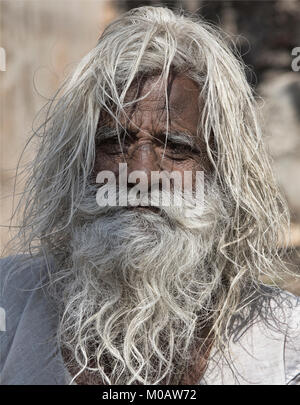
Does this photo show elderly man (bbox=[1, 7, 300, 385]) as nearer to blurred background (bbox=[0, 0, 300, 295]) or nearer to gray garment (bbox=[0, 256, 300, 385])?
gray garment (bbox=[0, 256, 300, 385])

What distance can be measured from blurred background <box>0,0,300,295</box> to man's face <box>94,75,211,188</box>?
1987mm

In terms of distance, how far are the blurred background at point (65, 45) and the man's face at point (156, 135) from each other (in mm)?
1987

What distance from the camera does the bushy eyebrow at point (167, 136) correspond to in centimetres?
226

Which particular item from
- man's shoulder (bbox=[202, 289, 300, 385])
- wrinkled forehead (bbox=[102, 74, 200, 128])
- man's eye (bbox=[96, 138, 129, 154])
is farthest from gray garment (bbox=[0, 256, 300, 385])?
wrinkled forehead (bbox=[102, 74, 200, 128])

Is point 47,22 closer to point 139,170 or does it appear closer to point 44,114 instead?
point 44,114

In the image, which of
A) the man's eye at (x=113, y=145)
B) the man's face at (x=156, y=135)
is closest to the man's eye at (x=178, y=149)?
the man's face at (x=156, y=135)

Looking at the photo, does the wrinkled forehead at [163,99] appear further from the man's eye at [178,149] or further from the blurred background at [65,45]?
the blurred background at [65,45]

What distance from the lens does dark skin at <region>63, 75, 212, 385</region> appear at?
2235mm

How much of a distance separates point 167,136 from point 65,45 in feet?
8.44

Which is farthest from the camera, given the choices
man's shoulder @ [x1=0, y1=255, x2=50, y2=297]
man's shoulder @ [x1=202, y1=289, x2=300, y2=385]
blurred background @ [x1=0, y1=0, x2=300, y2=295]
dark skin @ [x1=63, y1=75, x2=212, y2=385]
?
blurred background @ [x1=0, y1=0, x2=300, y2=295]

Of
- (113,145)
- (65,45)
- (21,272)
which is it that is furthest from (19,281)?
(65,45)

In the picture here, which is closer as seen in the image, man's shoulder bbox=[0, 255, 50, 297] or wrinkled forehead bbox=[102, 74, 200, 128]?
wrinkled forehead bbox=[102, 74, 200, 128]

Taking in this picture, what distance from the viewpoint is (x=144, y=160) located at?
87.4 inches

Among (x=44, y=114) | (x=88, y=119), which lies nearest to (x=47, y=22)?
(x=44, y=114)
